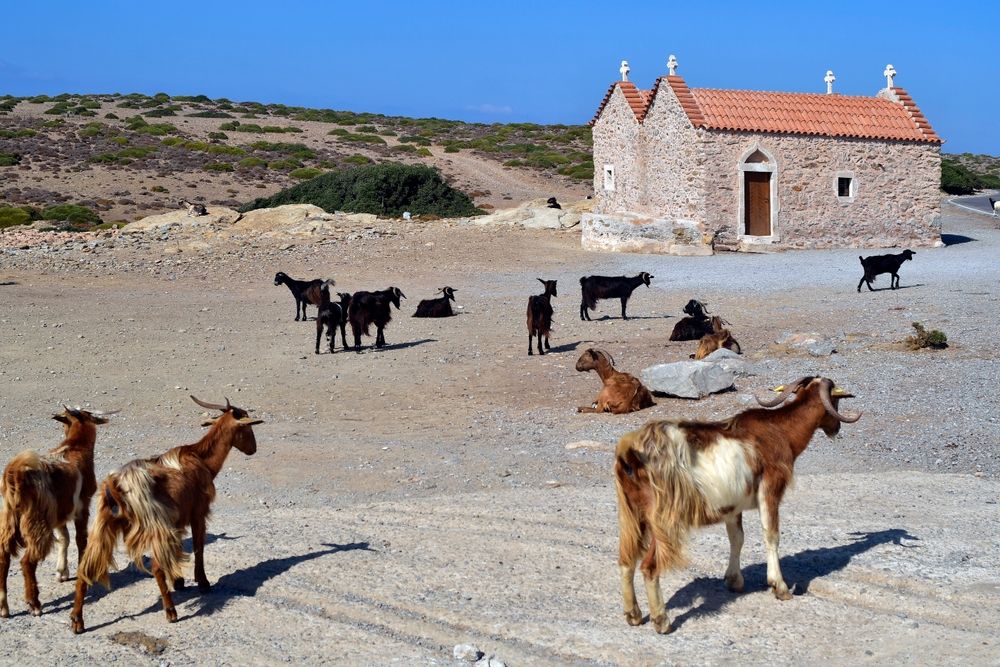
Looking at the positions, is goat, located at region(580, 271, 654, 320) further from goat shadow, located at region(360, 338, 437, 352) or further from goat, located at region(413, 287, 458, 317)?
goat shadow, located at region(360, 338, 437, 352)

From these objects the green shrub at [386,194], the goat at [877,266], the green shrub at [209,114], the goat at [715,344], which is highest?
the green shrub at [209,114]

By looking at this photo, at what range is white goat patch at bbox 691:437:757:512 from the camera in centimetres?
668

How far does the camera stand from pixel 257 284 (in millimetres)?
26359

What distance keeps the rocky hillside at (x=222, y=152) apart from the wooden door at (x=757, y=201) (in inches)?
754

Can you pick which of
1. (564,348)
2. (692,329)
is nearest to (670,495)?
(692,329)

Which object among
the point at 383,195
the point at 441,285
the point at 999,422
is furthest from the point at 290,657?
the point at 383,195

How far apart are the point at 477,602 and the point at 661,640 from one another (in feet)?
3.93

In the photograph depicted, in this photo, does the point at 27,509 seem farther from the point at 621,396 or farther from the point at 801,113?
the point at 801,113

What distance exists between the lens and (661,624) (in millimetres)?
6613

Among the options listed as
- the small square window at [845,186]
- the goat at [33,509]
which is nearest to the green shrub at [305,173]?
the small square window at [845,186]

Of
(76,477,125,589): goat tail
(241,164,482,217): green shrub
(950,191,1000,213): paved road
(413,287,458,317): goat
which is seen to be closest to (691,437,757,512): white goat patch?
(76,477,125,589): goat tail

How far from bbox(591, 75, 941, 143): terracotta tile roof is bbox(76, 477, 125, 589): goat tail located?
83.8 ft

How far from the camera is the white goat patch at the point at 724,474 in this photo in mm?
6684

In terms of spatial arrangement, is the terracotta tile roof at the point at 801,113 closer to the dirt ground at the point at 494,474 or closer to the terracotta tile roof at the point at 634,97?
the terracotta tile roof at the point at 634,97
